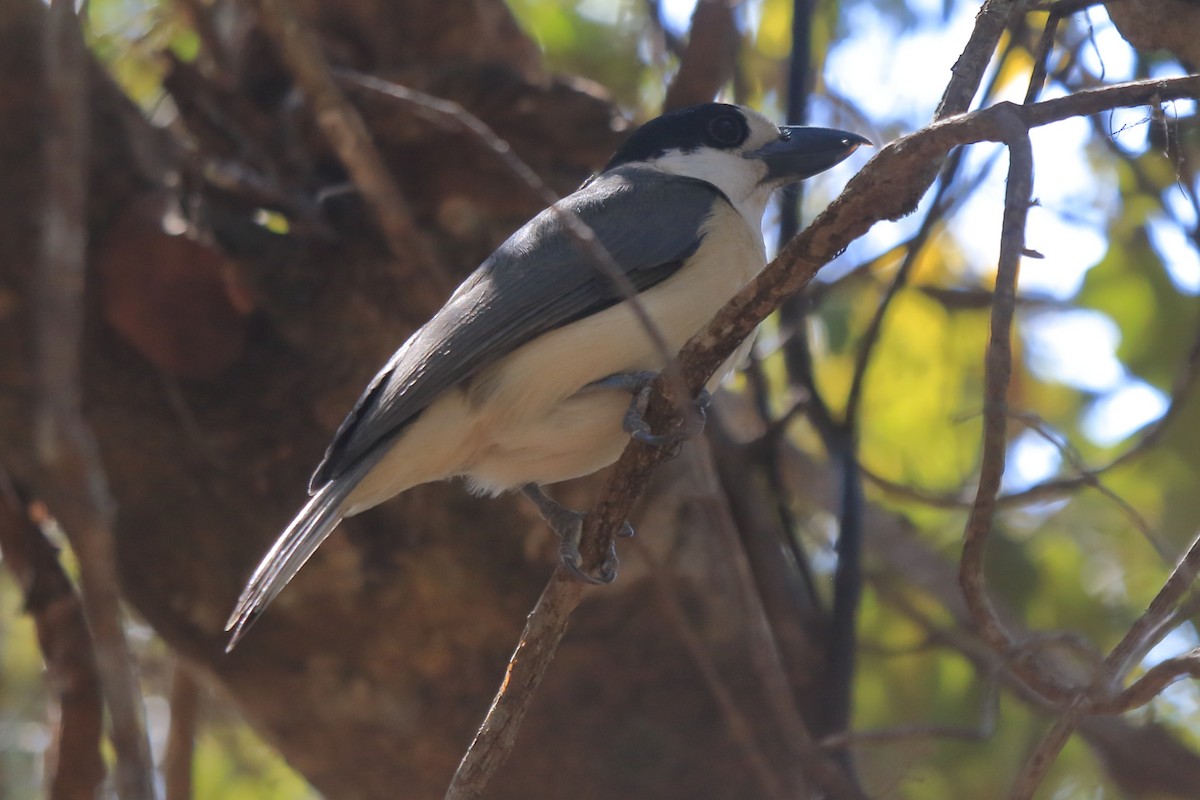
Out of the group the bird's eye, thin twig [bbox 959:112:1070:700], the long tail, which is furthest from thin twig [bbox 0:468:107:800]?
thin twig [bbox 959:112:1070:700]

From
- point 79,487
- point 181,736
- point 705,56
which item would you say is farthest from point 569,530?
point 181,736

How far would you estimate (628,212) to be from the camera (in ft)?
11.0

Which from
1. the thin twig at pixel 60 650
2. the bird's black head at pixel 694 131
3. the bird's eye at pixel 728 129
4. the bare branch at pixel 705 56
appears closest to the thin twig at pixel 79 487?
the thin twig at pixel 60 650

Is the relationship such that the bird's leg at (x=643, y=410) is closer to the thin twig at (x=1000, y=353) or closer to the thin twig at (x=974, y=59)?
the thin twig at (x=1000, y=353)

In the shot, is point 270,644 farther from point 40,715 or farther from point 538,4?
point 538,4

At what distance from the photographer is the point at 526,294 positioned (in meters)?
3.11

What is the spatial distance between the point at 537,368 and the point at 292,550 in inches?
26.9

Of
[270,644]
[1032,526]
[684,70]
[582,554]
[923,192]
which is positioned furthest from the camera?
[1032,526]

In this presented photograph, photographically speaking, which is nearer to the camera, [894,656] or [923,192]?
[923,192]

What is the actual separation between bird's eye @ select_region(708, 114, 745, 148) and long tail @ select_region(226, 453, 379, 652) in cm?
162

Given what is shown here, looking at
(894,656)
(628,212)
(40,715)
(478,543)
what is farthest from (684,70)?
(40,715)

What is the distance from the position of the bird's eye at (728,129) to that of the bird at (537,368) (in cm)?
54

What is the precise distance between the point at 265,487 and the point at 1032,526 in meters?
3.42

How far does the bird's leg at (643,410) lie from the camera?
8.40ft
